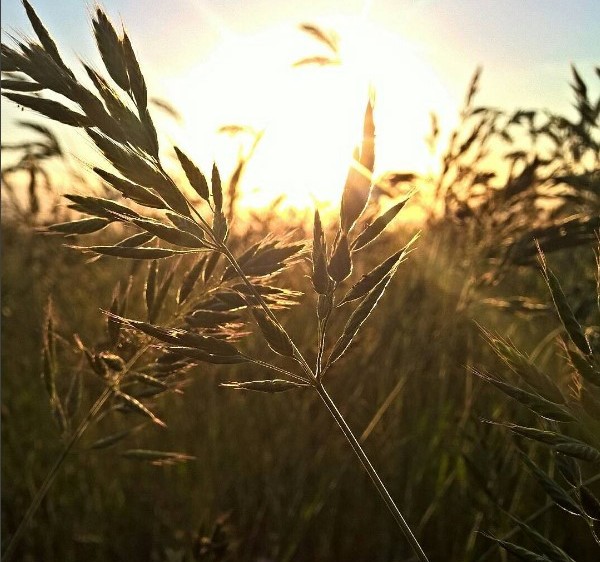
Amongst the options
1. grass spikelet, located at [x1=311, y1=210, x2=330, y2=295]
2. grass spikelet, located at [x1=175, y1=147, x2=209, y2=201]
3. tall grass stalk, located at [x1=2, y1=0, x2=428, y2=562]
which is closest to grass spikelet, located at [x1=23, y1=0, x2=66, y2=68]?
tall grass stalk, located at [x1=2, y1=0, x2=428, y2=562]

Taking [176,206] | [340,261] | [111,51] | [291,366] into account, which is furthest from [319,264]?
[291,366]

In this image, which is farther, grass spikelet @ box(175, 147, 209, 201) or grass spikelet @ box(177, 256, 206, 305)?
grass spikelet @ box(177, 256, 206, 305)

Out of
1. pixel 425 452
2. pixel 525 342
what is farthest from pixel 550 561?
pixel 525 342

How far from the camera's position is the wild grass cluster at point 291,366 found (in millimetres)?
585

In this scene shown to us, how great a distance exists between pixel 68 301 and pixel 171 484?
1.13m

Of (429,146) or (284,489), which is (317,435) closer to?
(284,489)

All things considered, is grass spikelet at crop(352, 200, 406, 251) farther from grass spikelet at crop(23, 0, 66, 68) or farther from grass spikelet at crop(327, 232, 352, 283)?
grass spikelet at crop(23, 0, 66, 68)

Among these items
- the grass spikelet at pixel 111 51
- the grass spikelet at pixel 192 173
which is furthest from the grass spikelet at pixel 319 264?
the grass spikelet at pixel 111 51

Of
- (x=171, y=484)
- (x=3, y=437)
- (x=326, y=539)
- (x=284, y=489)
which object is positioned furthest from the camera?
(x=3, y=437)

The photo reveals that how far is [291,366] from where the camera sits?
2.35 meters

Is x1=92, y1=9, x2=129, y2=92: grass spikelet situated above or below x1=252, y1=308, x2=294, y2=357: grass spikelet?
above

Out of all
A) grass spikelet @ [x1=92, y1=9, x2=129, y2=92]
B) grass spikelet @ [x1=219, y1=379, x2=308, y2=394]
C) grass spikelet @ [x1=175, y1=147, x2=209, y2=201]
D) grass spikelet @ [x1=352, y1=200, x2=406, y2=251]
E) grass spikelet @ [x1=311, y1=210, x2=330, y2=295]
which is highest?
grass spikelet @ [x1=92, y1=9, x2=129, y2=92]

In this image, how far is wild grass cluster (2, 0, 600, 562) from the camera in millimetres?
585

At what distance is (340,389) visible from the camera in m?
2.36
